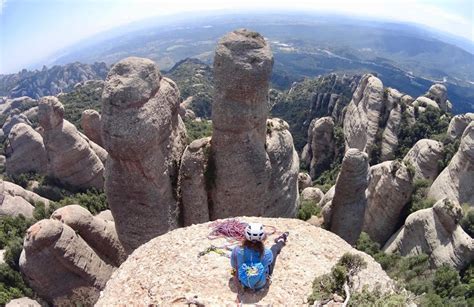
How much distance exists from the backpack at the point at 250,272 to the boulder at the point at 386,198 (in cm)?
2552

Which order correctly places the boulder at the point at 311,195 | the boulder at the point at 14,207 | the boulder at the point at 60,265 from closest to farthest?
the boulder at the point at 60,265, the boulder at the point at 14,207, the boulder at the point at 311,195

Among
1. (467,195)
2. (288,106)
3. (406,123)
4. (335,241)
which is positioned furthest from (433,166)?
(288,106)

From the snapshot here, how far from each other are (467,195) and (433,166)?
6297mm

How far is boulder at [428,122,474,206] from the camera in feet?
115

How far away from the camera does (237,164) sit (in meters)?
23.6

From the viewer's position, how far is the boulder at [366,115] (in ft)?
193

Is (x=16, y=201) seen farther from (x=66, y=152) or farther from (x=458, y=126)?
(x=458, y=126)

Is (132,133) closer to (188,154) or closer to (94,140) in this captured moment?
(188,154)

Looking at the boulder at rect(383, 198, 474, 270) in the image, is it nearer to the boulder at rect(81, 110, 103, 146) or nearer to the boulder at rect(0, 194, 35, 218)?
the boulder at rect(0, 194, 35, 218)

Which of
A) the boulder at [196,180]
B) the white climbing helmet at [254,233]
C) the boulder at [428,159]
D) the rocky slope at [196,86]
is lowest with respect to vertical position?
the rocky slope at [196,86]

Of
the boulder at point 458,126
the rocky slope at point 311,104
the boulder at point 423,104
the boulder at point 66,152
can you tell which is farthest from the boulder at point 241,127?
the rocky slope at point 311,104

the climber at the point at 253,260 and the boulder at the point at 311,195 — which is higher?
the climber at the point at 253,260

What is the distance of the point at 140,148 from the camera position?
2117cm

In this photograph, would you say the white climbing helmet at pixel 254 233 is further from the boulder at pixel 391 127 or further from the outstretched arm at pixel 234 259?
the boulder at pixel 391 127
